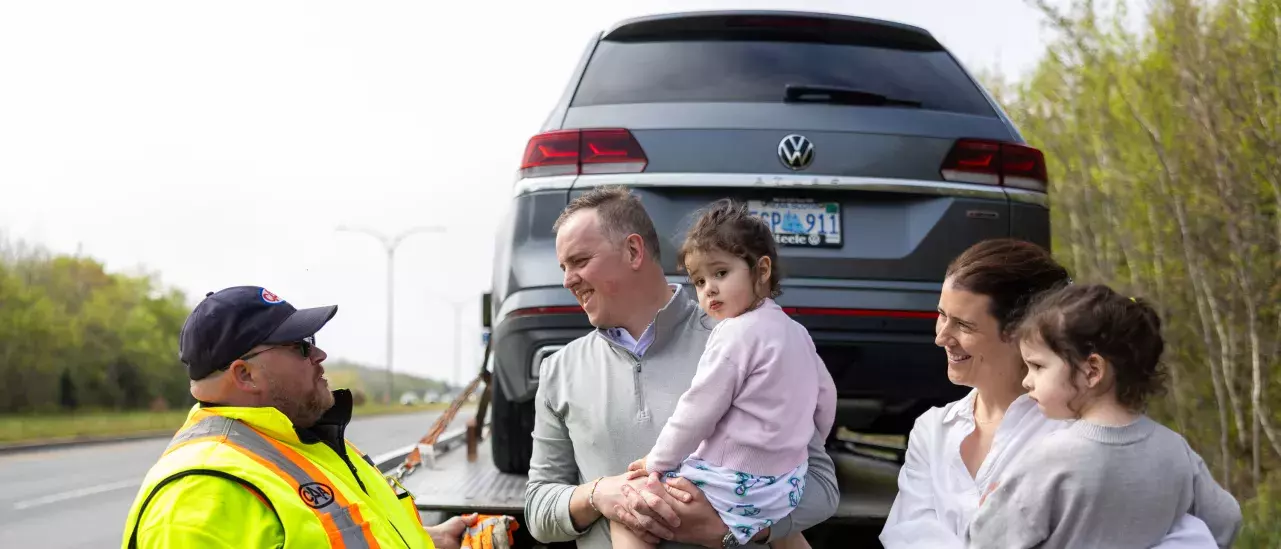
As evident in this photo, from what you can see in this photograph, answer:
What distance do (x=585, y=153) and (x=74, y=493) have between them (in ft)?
38.8

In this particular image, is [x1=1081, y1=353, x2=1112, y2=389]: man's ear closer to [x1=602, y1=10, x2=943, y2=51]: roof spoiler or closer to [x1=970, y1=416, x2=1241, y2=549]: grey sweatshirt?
[x1=970, y1=416, x2=1241, y2=549]: grey sweatshirt

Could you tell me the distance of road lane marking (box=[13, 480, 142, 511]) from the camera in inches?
480

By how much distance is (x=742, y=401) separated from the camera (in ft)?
7.97

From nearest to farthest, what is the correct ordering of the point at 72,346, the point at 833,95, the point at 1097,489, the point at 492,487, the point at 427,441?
the point at 1097,489
the point at 492,487
the point at 833,95
the point at 427,441
the point at 72,346

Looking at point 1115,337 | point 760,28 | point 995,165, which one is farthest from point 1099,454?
point 760,28

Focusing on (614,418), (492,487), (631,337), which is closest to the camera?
(614,418)

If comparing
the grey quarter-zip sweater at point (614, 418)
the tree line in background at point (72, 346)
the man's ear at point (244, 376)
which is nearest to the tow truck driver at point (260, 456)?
the man's ear at point (244, 376)

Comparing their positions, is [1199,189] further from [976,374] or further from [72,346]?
[72,346]

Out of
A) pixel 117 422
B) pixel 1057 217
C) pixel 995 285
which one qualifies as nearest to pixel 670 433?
pixel 995 285

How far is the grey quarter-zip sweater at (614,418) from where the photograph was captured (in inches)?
101

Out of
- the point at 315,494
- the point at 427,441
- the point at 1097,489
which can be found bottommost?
the point at 427,441

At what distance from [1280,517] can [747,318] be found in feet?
19.4

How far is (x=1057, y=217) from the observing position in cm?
1284

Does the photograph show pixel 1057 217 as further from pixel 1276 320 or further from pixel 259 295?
pixel 259 295
